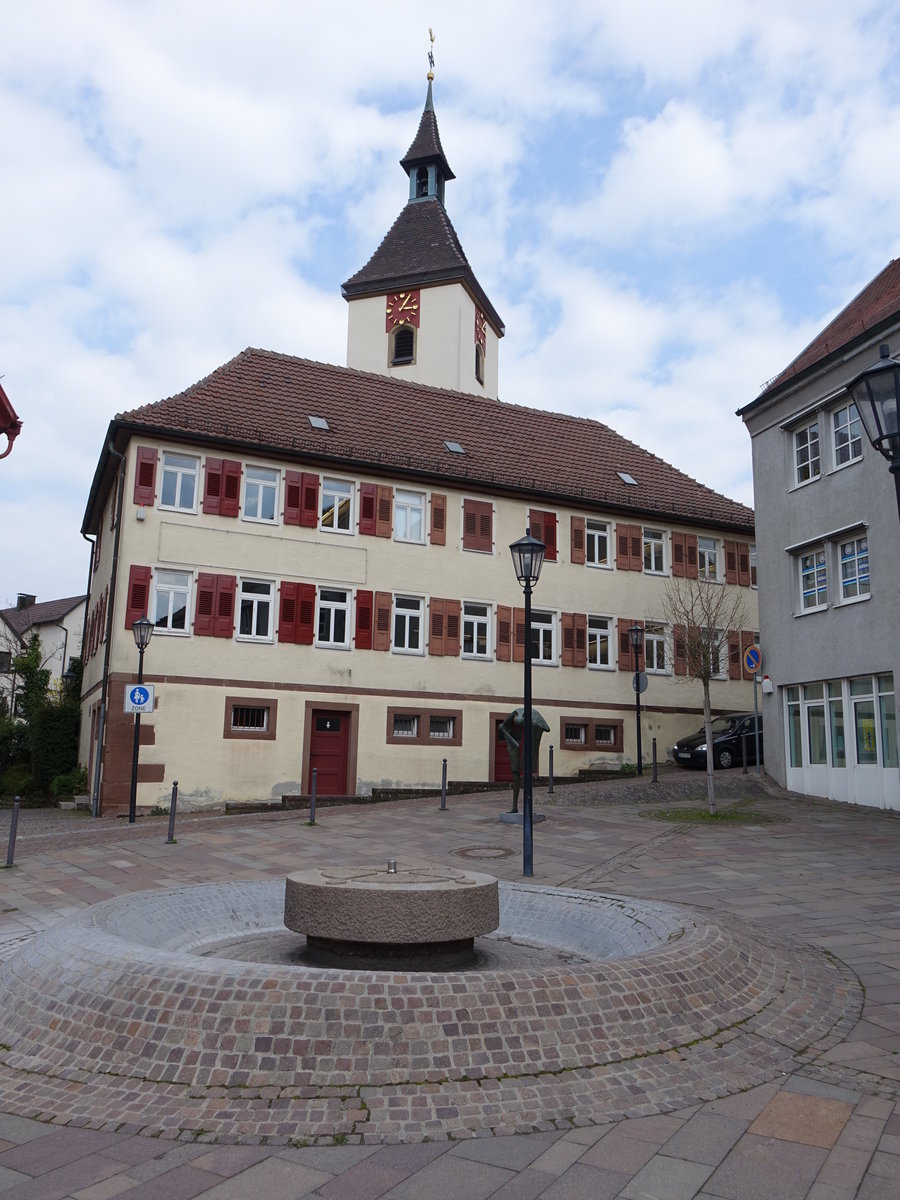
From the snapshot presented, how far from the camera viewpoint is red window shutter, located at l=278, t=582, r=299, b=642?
25.0 metres

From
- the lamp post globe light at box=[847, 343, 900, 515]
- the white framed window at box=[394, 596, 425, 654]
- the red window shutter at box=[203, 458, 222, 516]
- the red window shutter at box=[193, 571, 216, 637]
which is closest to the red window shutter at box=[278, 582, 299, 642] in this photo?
the red window shutter at box=[193, 571, 216, 637]

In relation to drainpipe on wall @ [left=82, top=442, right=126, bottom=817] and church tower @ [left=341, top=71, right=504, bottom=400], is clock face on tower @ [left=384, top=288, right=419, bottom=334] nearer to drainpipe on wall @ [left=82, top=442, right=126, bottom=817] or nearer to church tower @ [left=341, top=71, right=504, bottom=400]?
church tower @ [left=341, top=71, right=504, bottom=400]

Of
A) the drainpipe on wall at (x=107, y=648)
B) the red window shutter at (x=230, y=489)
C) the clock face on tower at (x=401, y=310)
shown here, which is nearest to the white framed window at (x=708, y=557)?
the red window shutter at (x=230, y=489)

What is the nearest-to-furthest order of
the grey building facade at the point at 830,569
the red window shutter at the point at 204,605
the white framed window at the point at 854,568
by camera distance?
1. the grey building facade at the point at 830,569
2. the white framed window at the point at 854,568
3. the red window shutter at the point at 204,605

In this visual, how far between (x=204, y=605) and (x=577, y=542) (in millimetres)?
11381

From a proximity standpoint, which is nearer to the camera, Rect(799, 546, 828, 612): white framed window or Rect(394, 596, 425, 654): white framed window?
Rect(799, 546, 828, 612): white framed window

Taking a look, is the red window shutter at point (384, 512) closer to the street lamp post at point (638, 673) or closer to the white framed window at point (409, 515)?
the white framed window at point (409, 515)

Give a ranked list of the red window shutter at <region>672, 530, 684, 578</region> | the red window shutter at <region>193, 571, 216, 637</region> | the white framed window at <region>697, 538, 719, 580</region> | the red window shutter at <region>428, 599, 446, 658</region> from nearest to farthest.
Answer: the red window shutter at <region>193, 571, 216, 637</region> < the red window shutter at <region>428, 599, 446, 658</region> < the red window shutter at <region>672, 530, 684, 578</region> < the white framed window at <region>697, 538, 719, 580</region>

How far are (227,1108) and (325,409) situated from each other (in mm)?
25256

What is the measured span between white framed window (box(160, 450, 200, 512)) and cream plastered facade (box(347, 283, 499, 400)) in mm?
17722

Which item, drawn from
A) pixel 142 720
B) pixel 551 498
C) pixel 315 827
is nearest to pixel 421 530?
pixel 551 498

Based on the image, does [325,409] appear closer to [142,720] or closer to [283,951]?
[142,720]

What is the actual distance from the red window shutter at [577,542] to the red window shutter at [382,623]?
6271 mm

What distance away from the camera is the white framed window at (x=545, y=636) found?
94.6 feet
